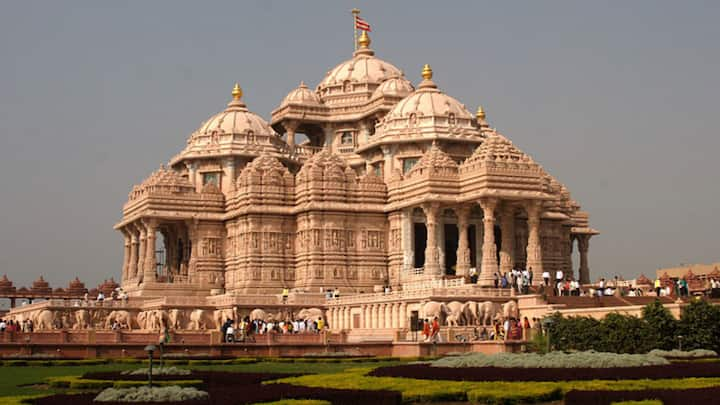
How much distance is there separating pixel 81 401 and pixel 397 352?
22830mm

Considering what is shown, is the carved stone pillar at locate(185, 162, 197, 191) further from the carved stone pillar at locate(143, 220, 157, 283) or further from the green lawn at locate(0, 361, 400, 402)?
the green lawn at locate(0, 361, 400, 402)

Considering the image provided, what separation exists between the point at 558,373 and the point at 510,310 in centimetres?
2706

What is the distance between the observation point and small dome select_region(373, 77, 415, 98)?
265ft

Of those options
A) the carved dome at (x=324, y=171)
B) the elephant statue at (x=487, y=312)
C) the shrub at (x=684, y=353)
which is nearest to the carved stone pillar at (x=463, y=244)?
the carved dome at (x=324, y=171)

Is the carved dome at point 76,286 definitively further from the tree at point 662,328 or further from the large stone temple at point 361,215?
the tree at point 662,328

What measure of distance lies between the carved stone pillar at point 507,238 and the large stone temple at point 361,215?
8 cm

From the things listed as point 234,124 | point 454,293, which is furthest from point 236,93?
point 454,293

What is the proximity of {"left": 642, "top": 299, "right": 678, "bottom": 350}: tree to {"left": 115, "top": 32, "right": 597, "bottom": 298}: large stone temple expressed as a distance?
78.3 feet

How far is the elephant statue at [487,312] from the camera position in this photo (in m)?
50.3

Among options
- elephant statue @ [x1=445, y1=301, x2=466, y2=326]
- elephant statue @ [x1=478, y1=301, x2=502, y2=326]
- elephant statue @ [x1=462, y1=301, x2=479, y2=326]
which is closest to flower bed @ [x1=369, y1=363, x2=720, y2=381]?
elephant statue @ [x1=445, y1=301, x2=466, y2=326]

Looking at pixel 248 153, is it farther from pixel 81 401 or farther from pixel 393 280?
pixel 81 401

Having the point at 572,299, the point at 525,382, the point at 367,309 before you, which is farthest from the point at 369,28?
the point at 525,382

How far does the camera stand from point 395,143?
2835 inches

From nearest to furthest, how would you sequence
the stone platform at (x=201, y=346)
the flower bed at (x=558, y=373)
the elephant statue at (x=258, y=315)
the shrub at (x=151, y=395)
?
the shrub at (x=151, y=395), the flower bed at (x=558, y=373), the stone platform at (x=201, y=346), the elephant statue at (x=258, y=315)
